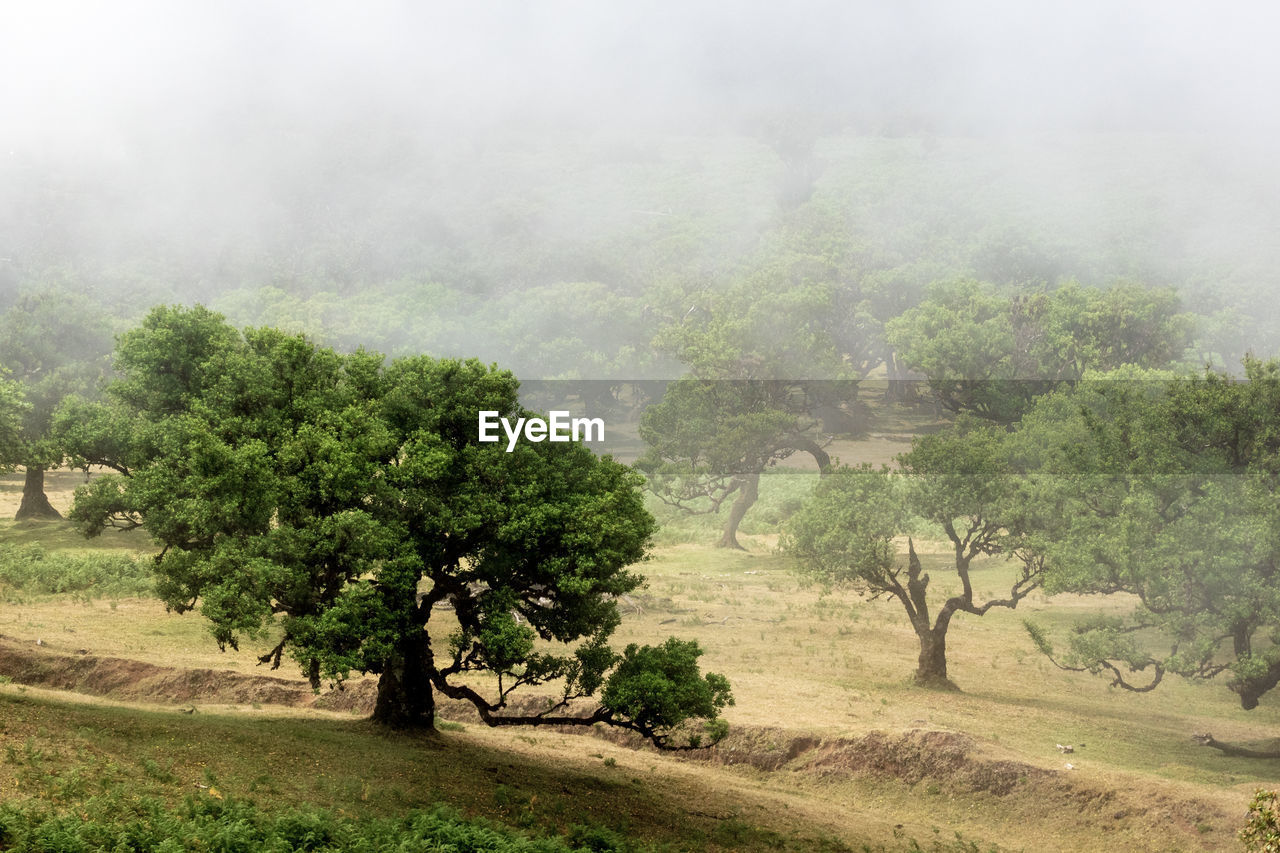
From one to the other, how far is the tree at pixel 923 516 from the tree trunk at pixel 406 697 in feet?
67.0

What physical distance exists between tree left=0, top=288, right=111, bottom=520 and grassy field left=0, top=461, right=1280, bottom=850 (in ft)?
69.7

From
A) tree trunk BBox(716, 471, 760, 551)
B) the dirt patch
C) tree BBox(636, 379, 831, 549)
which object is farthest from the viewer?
tree trunk BBox(716, 471, 760, 551)

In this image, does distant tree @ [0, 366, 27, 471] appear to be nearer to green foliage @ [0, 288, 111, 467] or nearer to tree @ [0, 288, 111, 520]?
tree @ [0, 288, 111, 520]

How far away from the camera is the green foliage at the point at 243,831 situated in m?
20.7

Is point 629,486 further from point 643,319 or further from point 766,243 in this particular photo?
point 766,243

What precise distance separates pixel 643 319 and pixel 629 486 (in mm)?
116730

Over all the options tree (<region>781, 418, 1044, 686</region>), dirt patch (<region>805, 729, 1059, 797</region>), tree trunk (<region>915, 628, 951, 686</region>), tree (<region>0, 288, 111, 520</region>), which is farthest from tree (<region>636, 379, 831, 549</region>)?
dirt patch (<region>805, 729, 1059, 797</region>)

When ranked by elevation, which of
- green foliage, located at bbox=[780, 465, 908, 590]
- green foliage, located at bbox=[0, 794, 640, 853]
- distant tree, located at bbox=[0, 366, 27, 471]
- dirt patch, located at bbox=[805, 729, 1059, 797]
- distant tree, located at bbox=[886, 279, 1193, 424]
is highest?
distant tree, located at bbox=[886, 279, 1193, 424]

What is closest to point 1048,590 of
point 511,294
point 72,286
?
point 511,294

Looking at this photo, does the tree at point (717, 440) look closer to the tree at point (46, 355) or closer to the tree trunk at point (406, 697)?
the tree at point (46, 355)

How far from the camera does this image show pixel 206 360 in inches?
1328

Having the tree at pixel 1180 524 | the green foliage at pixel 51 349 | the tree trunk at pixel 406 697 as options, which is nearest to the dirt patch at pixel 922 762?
the tree at pixel 1180 524

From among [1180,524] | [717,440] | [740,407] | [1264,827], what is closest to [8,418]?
[1264,827]

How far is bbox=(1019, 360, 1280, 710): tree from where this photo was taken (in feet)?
129
